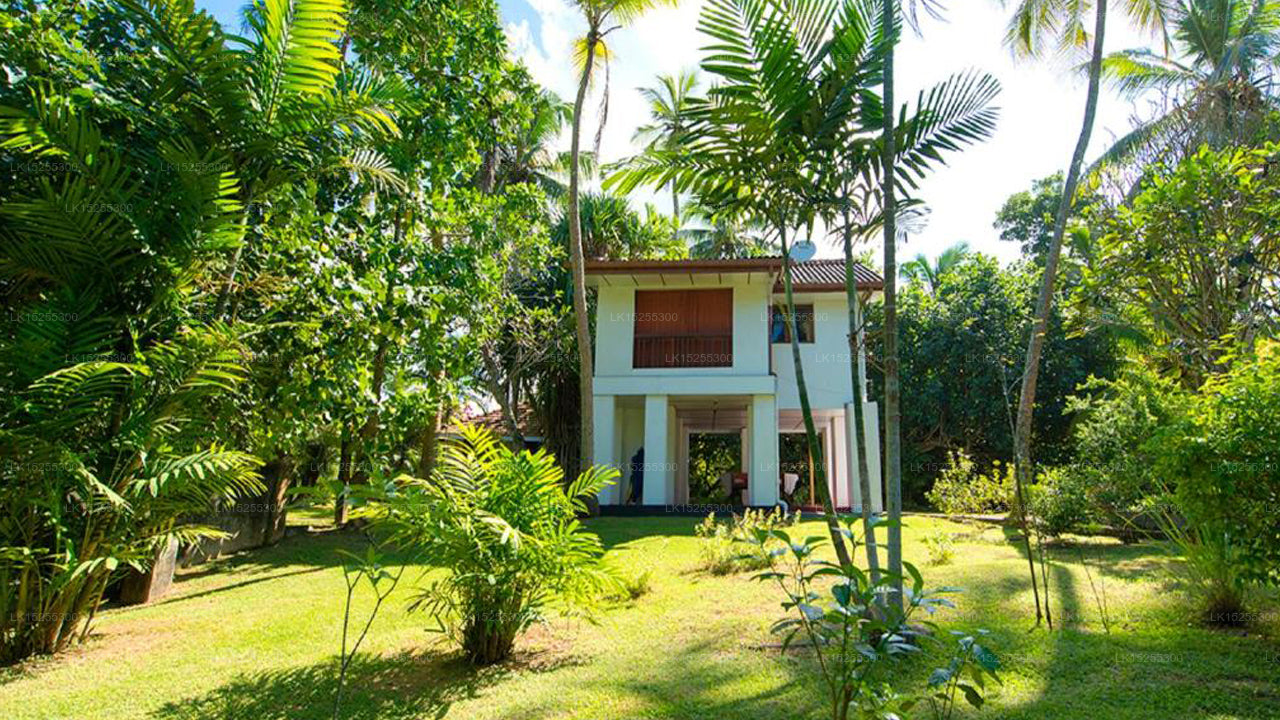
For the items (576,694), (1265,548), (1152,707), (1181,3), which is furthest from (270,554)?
(1181,3)

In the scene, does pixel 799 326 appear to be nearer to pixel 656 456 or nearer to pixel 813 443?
pixel 656 456

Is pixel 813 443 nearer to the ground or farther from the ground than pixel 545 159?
nearer to the ground

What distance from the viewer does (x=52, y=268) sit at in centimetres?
468

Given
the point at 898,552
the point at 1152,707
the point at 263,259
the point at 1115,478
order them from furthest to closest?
the point at 1115,478 < the point at 263,259 < the point at 898,552 < the point at 1152,707

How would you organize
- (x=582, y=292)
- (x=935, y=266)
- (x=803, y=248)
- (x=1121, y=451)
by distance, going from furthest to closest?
(x=935, y=266)
(x=582, y=292)
(x=1121, y=451)
(x=803, y=248)

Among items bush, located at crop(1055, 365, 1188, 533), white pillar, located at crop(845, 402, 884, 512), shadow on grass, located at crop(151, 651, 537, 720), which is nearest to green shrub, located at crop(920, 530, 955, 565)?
bush, located at crop(1055, 365, 1188, 533)

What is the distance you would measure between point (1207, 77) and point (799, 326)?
34.4 feet

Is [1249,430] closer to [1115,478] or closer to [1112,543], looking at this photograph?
[1115,478]

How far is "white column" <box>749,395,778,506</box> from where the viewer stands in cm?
1398

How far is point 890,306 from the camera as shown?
4434 millimetres

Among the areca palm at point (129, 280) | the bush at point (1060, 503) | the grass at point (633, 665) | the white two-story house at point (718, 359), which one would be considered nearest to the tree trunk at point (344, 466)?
the grass at point (633, 665)

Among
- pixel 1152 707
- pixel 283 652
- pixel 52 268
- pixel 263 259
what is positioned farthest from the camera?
pixel 263 259

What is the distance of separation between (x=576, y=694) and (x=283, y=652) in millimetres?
2560

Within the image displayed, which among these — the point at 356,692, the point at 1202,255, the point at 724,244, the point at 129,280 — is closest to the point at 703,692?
the point at 356,692
